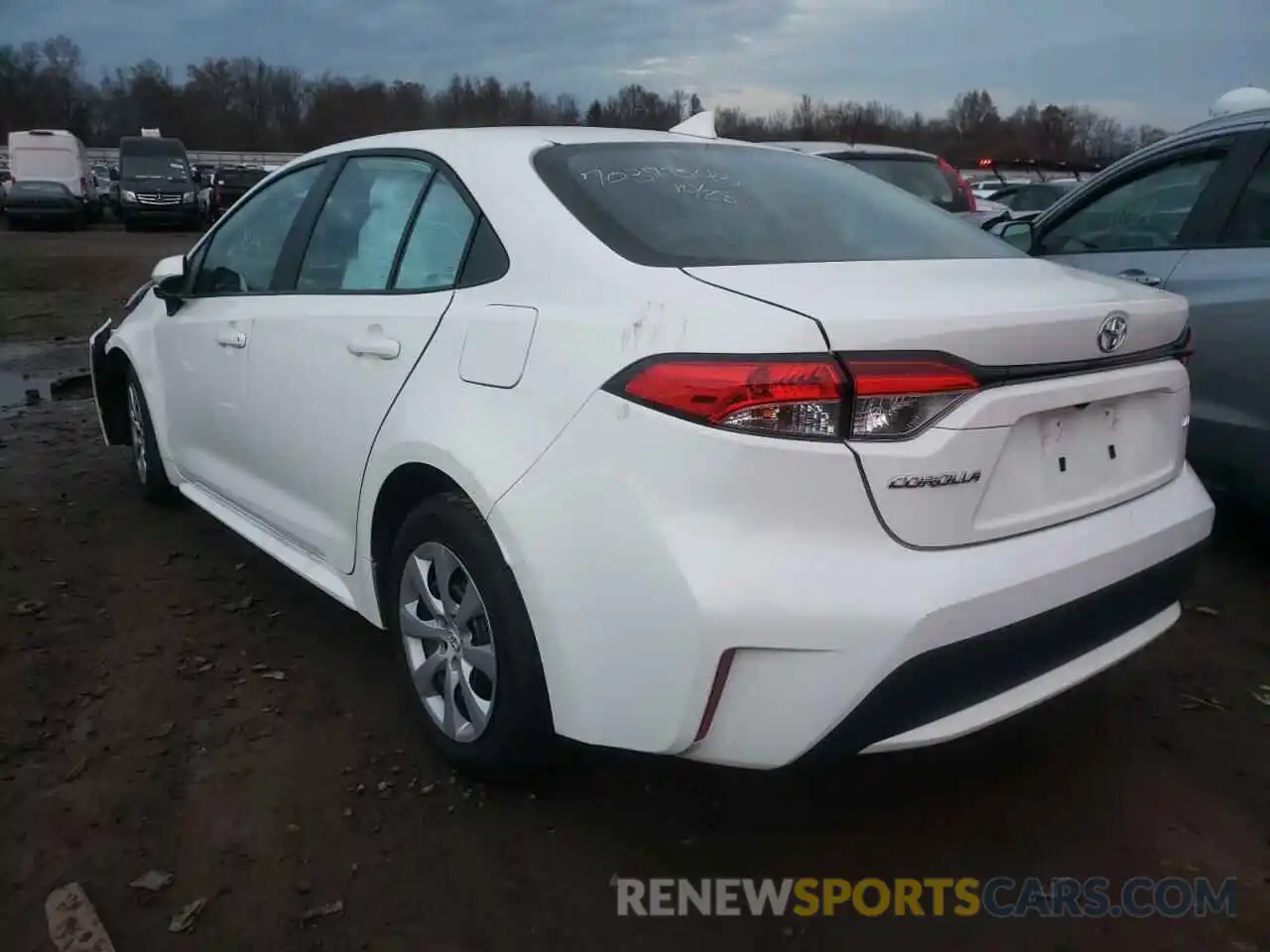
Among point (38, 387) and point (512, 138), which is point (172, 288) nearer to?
point (512, 138)

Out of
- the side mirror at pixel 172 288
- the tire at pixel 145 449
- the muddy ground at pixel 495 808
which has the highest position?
the side mirror at pixel 172 288

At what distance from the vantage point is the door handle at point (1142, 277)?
4.14 meters

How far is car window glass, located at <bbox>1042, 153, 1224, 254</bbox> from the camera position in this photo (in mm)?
4238

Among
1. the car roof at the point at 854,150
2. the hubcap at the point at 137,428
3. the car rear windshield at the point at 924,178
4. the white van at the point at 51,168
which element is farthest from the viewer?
the white van at the point at 51,168

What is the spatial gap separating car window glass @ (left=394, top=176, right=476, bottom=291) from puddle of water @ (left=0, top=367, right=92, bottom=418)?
5161 mm

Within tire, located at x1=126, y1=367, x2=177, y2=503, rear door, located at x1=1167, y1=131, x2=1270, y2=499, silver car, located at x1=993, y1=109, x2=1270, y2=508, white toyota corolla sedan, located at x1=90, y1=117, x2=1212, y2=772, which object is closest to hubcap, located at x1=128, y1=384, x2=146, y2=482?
tire, located at x1=126, y1=367, x2=177, y2=503

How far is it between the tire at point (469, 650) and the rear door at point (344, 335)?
316mm

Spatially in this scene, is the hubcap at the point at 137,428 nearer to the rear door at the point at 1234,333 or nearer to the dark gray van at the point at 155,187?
the rear door at the point at 1234,333

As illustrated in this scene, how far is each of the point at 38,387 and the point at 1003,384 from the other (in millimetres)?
7617

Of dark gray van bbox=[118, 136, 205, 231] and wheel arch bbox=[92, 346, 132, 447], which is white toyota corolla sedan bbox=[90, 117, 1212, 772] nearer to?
wheel arch bbox=[92, 346, 132, 447]

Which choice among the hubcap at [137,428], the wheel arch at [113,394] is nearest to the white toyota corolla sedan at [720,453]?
the hubcap at [137,428]

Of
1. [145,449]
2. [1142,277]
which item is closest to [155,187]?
[145,449]

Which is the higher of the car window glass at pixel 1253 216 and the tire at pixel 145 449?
the car window glass at pixel 1253 216

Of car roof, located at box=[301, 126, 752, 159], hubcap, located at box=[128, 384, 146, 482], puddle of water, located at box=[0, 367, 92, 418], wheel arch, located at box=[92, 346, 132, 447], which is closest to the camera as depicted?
car roof, located at box=[301, 126, 752, 159]
